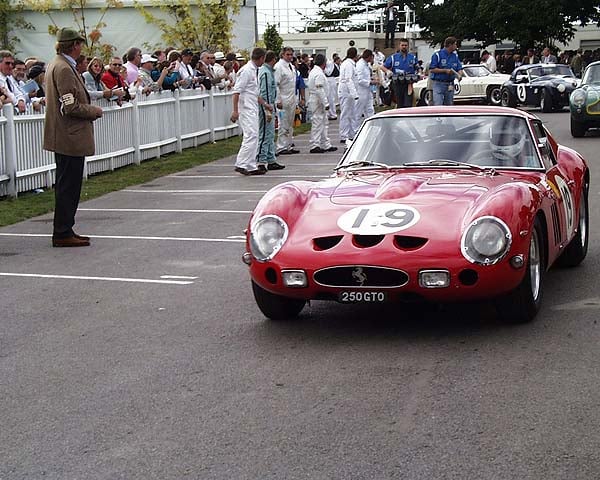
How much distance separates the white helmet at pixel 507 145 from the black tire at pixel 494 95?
26652mm

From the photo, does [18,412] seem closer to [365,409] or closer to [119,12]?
[365,409]

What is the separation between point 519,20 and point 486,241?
49627 millimetres

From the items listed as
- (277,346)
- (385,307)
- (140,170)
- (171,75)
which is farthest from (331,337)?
(171,75)

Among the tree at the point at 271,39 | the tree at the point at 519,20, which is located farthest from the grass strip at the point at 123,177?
the tree at the point at 519,20

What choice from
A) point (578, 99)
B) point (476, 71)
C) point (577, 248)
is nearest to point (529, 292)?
point (577, 248)

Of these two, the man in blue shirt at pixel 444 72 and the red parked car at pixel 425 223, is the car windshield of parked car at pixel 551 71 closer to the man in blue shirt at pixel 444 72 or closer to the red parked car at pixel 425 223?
the man in blue shirt at pixel 444 72

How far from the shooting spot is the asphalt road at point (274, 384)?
4465 mm

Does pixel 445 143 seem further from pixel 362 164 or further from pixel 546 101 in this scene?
pixel 546 101

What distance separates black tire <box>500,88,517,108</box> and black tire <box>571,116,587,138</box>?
1013 centimetres

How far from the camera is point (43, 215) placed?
1281 centimetres

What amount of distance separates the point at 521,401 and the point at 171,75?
1602cm

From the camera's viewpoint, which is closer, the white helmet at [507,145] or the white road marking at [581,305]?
the white road marking at [581,305]

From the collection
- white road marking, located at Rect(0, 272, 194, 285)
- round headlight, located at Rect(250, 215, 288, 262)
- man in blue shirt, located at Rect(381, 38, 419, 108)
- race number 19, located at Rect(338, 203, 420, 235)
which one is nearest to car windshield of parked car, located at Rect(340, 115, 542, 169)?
race number 19, located at Rect(338, 203, 420, 235)

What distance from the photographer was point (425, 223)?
645 cm
